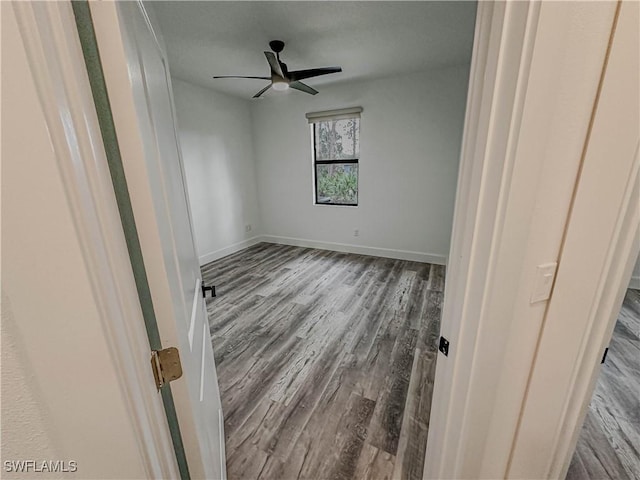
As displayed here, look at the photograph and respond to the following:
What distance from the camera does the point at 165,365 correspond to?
0.56m

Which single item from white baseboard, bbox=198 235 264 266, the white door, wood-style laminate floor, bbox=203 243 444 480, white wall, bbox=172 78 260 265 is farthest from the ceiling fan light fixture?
white baseboard, bbox=198 235 264 266

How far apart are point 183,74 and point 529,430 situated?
4163 mm

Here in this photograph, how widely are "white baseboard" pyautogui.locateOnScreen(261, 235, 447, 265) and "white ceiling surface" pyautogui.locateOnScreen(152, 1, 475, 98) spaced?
93.8 inches

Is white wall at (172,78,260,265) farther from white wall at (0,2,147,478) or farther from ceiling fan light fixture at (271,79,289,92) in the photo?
white wall at (0,2,147,478)

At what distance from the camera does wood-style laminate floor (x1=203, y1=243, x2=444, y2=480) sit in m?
1.30

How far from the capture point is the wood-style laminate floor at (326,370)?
4.27 ft

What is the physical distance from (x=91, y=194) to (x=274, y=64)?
2.42m

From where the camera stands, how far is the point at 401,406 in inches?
61.4

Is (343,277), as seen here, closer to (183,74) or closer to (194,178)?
(194,178)

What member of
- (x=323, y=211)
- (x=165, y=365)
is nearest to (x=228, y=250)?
(x=323, y=211)

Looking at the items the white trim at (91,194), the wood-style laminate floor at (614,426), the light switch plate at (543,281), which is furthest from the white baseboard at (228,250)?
the wood-style laminate floor at (614,426)

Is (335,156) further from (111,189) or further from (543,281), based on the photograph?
(111,189)

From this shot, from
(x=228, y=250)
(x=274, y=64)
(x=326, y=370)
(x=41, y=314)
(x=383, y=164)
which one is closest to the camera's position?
(x=41, y=314)

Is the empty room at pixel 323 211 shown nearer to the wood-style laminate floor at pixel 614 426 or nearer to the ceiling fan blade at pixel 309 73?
the ceiling fan blade at pixel 309 73
